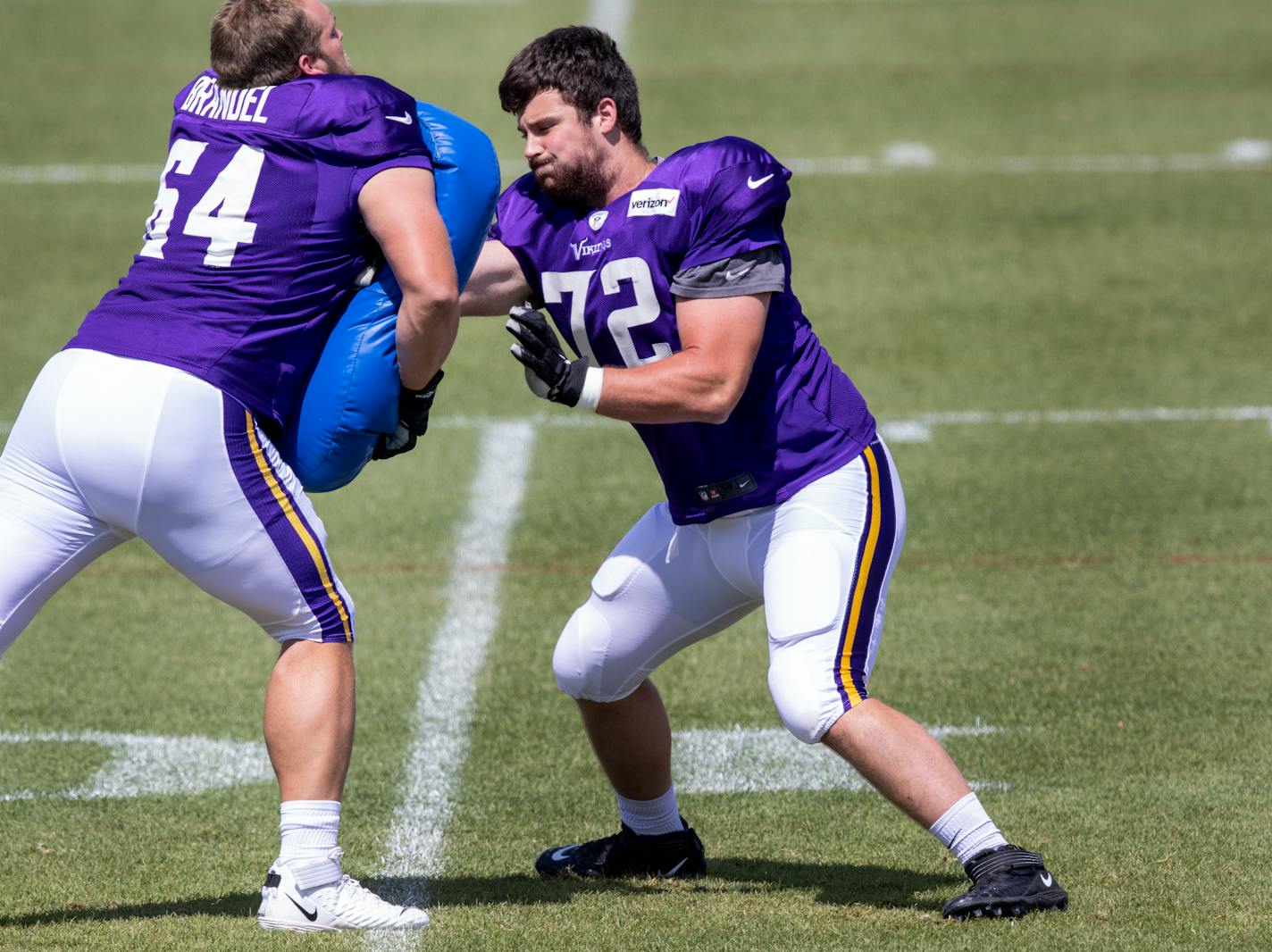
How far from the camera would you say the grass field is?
3861 millimetres

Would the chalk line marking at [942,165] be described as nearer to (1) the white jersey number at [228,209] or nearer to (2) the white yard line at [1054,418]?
(2) the white yard line at [1054,418]

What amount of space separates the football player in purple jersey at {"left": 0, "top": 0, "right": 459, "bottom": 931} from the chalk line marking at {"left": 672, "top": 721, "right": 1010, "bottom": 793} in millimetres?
1367

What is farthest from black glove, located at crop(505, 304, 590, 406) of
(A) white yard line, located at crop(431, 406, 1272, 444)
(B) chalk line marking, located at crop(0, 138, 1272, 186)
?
(B) chalk line marking, located at crop(0, 138, 1272, 186)

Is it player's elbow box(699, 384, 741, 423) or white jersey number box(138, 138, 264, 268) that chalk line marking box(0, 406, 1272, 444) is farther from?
white jersey number box(138, 138, 264, 268)

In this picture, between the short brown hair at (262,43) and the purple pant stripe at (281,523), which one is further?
the short brown hair at (262,43)

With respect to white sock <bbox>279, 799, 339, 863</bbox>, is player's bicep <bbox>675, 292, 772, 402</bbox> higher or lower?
higher

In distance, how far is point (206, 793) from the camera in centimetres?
457

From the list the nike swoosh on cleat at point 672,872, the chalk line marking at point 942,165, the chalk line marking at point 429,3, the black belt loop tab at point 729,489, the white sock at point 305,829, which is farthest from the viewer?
the chalk line marking at point 429,3

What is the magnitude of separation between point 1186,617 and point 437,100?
8995 millimetres

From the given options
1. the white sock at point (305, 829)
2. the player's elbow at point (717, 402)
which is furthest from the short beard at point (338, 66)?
the white sock at point (305, 829)

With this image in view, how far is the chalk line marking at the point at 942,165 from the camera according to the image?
482 inches

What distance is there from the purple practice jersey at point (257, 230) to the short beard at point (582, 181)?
1.28 ft

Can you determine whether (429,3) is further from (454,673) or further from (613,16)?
(454,673)

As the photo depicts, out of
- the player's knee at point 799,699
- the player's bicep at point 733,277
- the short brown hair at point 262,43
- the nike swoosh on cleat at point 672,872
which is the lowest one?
the nike swoosh on cleat at point 672,872
